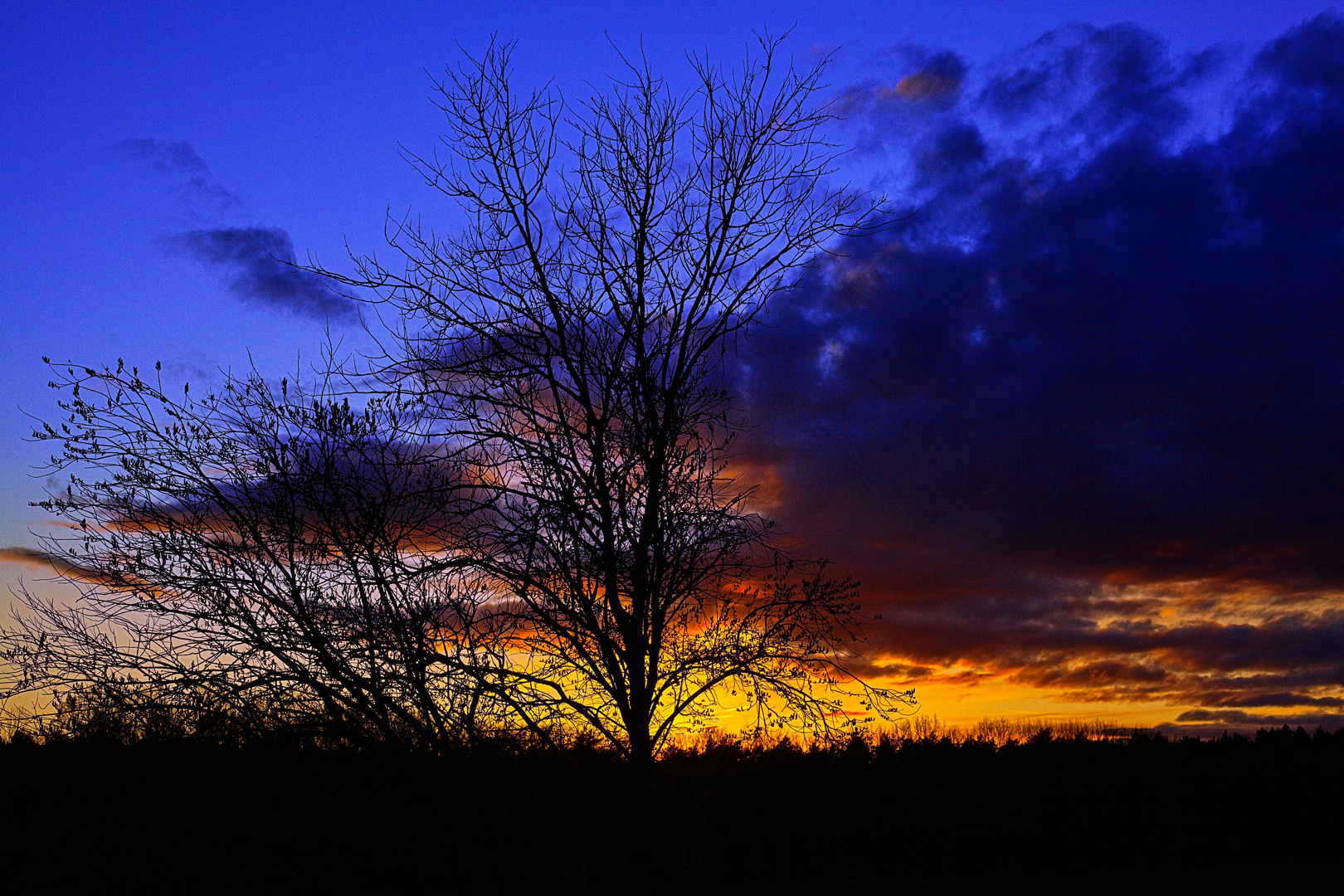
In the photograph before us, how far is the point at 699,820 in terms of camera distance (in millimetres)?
11664

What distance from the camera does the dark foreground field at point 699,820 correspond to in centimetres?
1067

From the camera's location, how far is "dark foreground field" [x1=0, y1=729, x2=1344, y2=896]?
35.0 ft

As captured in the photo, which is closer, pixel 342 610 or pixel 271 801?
pixel 342 610

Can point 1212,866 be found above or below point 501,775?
below

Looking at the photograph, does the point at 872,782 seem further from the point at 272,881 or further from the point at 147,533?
the point at 147,533

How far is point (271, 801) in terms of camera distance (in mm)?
11594

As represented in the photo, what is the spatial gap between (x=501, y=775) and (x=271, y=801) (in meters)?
3.87

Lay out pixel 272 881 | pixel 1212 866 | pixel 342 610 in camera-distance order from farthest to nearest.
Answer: pixel 1212 866, pixel 272 881, pixel 342 610

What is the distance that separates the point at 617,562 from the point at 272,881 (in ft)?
24.5

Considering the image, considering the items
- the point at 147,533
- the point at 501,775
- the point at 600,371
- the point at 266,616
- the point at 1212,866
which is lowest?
the point at 1212,866

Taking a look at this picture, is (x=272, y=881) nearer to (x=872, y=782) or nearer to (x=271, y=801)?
(x=271, y=801)

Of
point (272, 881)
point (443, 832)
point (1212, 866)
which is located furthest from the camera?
point (1212, 866)

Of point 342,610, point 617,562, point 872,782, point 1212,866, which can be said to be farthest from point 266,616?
point 1212,866

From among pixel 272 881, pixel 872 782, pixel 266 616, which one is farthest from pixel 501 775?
pixel 872 782
